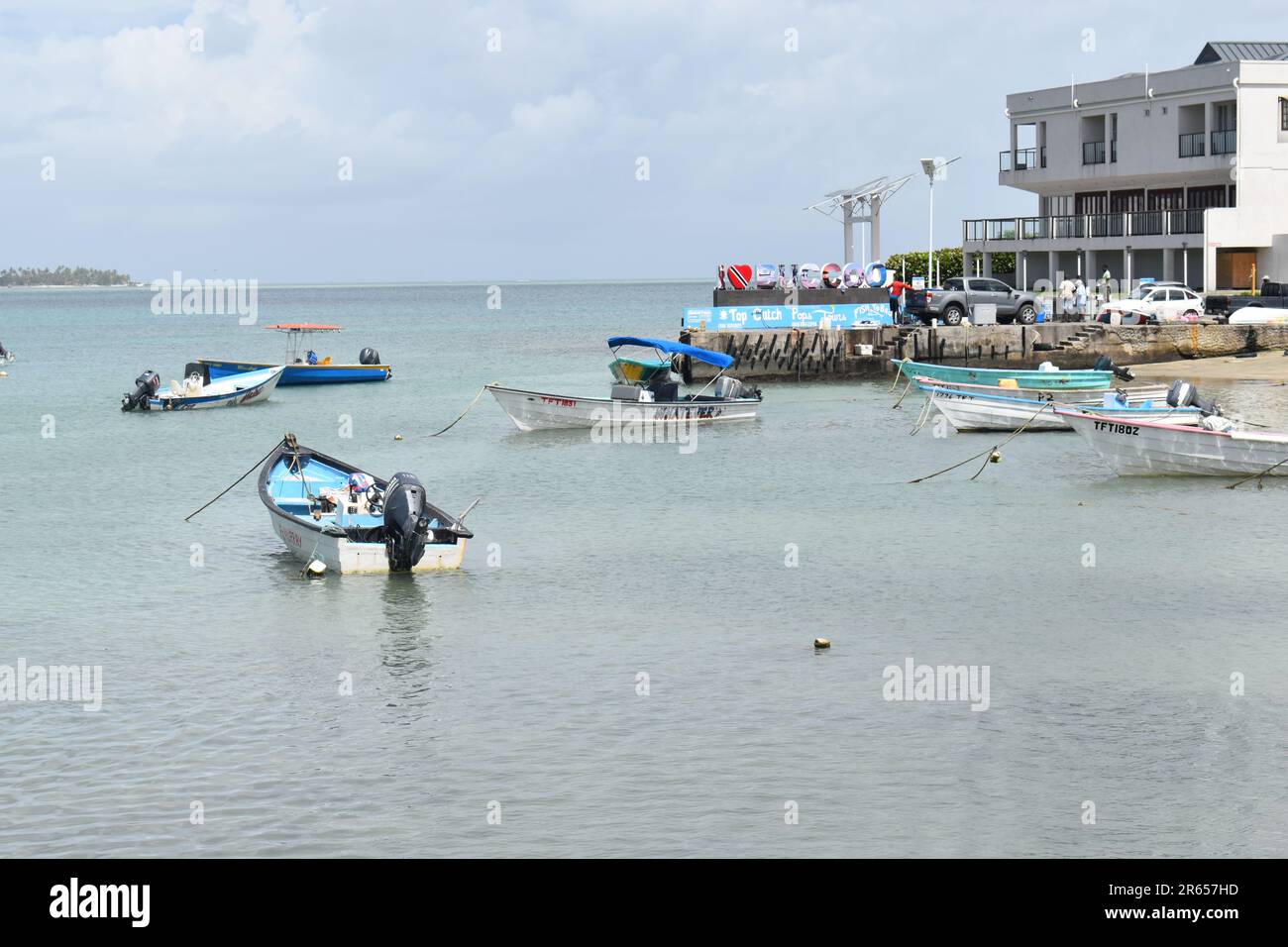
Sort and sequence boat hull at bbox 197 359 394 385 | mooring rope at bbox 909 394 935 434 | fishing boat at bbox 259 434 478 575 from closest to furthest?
fishing boat at bbox 259 434 478 575
mooring rope at bbox 909 394 935 434
boat hull at bbox 197 359 394 385

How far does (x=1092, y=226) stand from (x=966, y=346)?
52.2 feet

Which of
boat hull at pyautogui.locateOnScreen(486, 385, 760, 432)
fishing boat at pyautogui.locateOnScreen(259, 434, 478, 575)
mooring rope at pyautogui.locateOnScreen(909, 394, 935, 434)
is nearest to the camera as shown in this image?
fishing boat at pyautogui.locateOnScreen(259, 434, 478, 575)

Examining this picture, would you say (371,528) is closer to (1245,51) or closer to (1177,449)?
(1177,449)

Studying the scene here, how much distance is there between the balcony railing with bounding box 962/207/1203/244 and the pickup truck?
9.08 meters

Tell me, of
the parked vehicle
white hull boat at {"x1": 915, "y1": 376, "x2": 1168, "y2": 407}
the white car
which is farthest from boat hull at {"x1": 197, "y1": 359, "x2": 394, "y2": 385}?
the parked vehicle

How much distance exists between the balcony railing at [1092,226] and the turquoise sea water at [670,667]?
3137 centimetres

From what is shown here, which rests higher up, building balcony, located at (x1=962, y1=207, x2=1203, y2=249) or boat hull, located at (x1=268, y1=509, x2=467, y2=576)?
building balcony, located at (x1=962, y1=207, x2=1203, y2=249)

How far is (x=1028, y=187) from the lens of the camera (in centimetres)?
7269

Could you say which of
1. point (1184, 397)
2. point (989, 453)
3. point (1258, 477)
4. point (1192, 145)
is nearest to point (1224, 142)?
point (1192, 145)

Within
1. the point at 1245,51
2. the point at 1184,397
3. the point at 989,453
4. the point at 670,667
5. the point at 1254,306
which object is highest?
the point at 1245,51

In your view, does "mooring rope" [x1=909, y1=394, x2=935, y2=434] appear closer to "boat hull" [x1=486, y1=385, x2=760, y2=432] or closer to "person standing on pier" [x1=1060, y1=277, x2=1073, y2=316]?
"boat hull" [x1=486, y1=385, x2=760, y2=432]

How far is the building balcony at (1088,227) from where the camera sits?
207 ft

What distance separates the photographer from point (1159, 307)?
55938mm

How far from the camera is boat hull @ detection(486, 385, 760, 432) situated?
4106 centimetres
